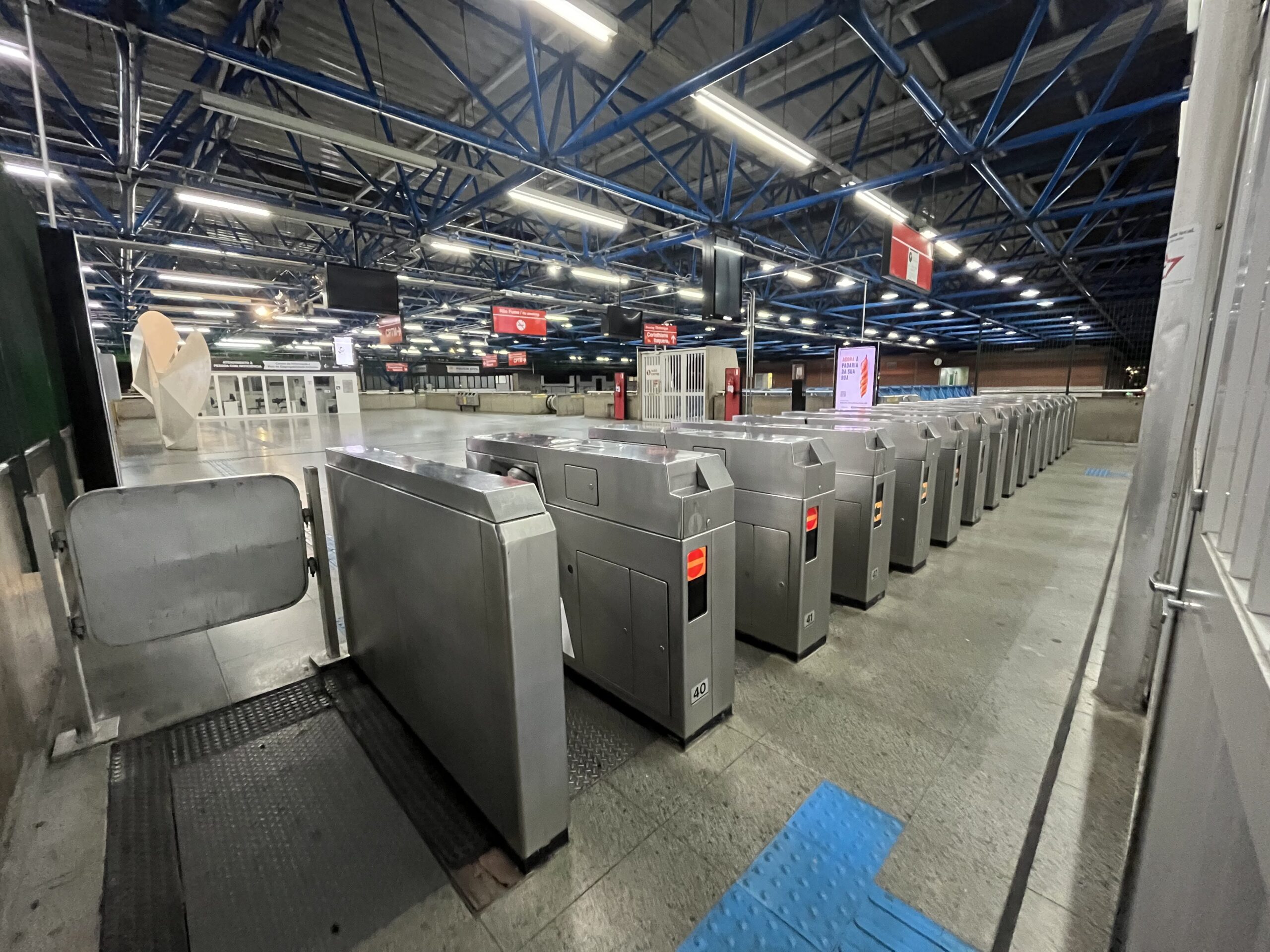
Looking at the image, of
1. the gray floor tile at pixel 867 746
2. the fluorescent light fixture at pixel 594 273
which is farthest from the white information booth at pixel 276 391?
the gray floor tile at pixel 867 746

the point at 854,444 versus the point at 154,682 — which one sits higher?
the point at 854,444

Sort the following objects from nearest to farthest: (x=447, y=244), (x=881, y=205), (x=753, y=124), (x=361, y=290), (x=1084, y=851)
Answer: (x=1084, y=851) < (x=753, y=124) < (x=881, y=205) < (x=447, y=244) < (x=361, y=290)

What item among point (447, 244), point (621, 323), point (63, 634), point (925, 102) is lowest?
point (63, 634)

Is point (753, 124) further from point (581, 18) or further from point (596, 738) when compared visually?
point (596, 738)

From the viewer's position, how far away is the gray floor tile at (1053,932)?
4.04ft

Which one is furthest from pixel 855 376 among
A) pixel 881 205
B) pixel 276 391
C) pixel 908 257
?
pixel 276 391

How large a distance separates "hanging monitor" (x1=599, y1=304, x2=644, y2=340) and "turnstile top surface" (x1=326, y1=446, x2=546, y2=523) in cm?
1104

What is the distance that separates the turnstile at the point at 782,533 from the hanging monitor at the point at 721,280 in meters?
5.72

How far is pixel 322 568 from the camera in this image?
2.43 metres

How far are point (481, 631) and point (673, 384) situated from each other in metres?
11.4

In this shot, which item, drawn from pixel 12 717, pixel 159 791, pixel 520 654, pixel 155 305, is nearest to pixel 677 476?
pixel 520 654

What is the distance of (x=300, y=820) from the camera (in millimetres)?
1617

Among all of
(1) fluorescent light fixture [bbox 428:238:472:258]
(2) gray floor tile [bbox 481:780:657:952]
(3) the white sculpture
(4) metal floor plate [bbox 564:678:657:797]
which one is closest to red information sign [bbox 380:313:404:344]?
(3) the white sculpture

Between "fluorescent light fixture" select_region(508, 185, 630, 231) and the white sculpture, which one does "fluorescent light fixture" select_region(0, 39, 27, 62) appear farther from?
the white sculpture
